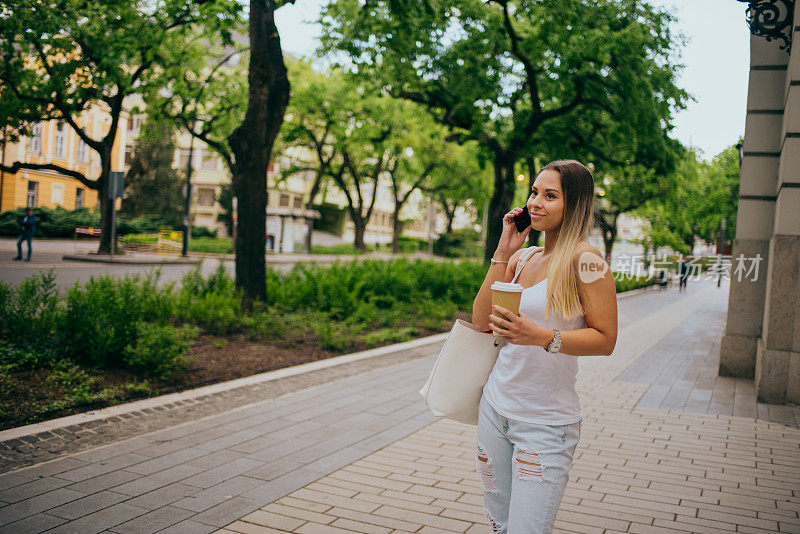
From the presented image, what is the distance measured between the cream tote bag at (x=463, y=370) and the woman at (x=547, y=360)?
0.17ft

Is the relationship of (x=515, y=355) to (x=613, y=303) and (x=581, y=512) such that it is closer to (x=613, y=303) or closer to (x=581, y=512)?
(x=613, y=303)

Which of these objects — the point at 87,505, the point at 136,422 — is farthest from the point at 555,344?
the point at 136,422

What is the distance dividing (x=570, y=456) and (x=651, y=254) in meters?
50.3

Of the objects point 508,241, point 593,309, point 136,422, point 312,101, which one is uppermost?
point 312,101

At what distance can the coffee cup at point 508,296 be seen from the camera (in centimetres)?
217

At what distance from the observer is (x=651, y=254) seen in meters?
49.7

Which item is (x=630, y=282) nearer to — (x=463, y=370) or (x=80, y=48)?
(x=80, y=48)

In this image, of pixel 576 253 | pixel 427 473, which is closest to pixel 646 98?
pixel 427 473

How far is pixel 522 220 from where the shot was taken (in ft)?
8.92

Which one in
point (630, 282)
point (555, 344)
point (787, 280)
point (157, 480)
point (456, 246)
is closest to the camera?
point (555, 344)

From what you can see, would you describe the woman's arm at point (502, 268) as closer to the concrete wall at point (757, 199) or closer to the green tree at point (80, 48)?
the concrete wall at point (757, 199)

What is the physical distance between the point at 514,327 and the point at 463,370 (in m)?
0.55

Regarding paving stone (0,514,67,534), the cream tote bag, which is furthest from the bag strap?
paving stone (0,514,67,534)

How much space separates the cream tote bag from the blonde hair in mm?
212
